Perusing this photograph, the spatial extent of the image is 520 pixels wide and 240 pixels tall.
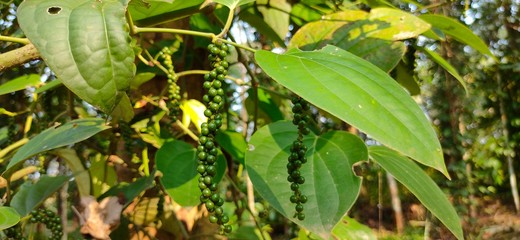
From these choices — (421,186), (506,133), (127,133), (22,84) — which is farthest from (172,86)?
(506,133)

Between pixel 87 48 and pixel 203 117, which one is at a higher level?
pixel 87 48

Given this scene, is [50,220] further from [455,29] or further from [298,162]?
[455,29]

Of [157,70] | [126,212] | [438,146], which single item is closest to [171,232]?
[126,212]

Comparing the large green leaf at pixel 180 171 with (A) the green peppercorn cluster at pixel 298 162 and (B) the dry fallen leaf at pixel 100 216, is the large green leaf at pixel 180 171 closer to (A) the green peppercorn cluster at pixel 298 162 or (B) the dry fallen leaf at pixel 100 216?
(B) the dry fallen leaf at pixel 100 216

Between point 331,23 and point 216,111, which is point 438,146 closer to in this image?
point 216,111

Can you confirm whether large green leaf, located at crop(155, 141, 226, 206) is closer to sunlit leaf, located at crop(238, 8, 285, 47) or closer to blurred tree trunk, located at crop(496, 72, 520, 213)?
sunlit leaf, located at crop(238, 8, 285, 47)
